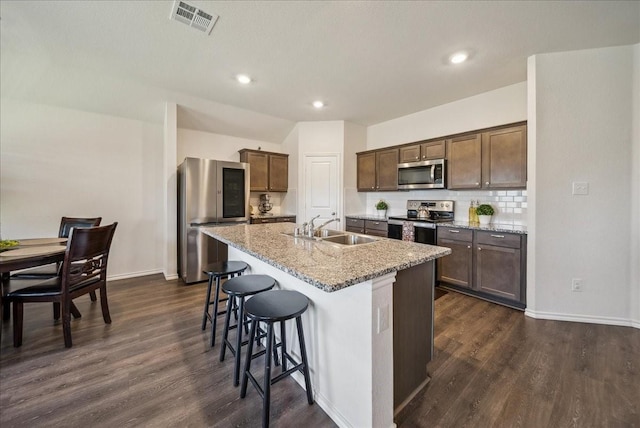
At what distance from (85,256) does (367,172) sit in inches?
159

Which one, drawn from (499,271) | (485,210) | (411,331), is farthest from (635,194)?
(411,331)

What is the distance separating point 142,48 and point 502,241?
4.33 meters

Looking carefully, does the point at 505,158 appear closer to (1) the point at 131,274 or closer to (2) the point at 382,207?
(2) the point at 382,207

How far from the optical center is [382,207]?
4.63 m

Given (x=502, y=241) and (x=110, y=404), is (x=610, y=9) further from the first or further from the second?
(x=110, y=404)

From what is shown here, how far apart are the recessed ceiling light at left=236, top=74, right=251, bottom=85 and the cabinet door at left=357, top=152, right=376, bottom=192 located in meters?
2.40

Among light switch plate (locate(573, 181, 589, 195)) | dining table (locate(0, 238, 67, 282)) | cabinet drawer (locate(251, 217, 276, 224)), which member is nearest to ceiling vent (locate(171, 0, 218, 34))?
dining table (locate(0, 238, 67, 282))

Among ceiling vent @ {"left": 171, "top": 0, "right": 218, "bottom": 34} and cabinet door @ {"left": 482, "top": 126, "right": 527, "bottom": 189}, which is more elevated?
ceiling vent @ {"left": 171, "top": 0, "right": 218, "bottom": 34}

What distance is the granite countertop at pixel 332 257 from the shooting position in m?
1.12

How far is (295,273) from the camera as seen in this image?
1196 millimetres

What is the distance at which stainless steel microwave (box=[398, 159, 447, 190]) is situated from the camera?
365cm

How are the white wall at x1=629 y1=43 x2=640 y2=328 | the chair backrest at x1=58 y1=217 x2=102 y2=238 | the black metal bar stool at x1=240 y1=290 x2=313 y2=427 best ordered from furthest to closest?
the chair backrest at x1=58 y1=217 x2=102 y2=238 → the white wall at x1=629 y1=43 x2=640 y2=328 → the black metal bar stool at x1=240 y1=290 x2=313 y2=427

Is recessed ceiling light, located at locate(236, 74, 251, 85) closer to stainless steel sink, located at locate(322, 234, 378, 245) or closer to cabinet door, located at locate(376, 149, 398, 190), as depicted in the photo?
stainless steel sink, located at locate(322, 234, 378, 245)

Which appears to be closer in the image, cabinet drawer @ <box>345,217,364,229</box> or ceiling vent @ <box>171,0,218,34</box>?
ceiling vent @ <box>171,0,218,34</box>
